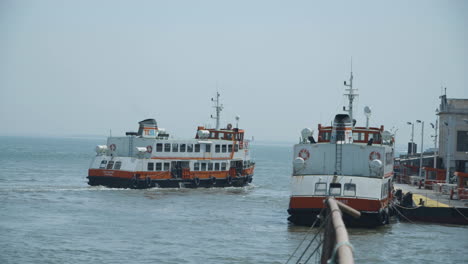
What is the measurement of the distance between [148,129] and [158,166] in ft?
12.2

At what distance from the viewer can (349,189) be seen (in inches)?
1435

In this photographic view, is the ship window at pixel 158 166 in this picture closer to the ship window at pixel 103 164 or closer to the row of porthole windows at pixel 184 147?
the row of porthole windows at pixel 184 147

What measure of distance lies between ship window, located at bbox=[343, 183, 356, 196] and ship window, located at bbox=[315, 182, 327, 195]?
1057 mm

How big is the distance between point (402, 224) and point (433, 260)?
1058cm

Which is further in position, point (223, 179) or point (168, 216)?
point (223, 179)

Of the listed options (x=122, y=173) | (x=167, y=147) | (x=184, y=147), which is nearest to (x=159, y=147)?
(x=167, y=147)

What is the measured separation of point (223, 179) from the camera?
65.1 meters

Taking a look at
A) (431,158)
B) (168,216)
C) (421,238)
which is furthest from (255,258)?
(431,158)

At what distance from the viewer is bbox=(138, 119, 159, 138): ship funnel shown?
60.9 meters

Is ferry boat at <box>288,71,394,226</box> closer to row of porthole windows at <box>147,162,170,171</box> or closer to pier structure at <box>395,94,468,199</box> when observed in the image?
pier structure at <box>395,94,468,199</box>

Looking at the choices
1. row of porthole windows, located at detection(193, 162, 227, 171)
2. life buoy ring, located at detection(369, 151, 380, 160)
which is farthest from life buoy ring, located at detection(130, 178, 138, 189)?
life buoy ring, located at detection(369, 151, 380, 160)

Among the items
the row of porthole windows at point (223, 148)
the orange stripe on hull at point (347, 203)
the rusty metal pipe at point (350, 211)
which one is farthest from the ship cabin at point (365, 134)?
the rusty metal pipe at point (350, 211)

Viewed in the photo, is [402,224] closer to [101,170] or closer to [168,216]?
[168,216]

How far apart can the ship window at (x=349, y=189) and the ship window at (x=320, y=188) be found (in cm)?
106
